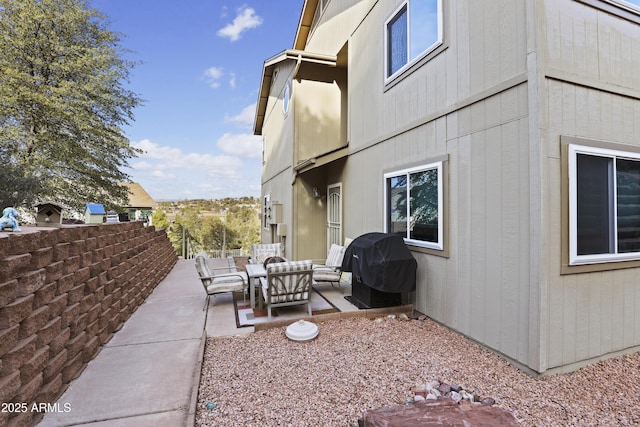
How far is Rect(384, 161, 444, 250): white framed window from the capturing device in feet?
13.9

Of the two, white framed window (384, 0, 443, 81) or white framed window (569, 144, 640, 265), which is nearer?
white framed window (569, 144, 640, 265)

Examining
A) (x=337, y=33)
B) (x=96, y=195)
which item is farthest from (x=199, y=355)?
(x=96, y=195)

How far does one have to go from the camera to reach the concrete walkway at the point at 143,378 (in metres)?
2.41

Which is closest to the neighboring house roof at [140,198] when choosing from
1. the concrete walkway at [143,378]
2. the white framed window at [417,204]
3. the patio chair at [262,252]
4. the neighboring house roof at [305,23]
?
the neighboring house roof at [305,23]

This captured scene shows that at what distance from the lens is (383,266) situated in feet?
14.0

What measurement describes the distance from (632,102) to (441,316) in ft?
11.5

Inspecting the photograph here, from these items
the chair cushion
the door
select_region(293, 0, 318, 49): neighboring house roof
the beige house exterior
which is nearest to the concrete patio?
the chair cushion

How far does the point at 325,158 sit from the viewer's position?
7.27 m

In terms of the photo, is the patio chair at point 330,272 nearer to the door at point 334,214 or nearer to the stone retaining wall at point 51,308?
the door at point 334,214

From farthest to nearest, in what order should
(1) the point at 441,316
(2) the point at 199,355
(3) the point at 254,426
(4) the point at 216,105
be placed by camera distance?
(4) the point at 216,105 < (1) the point at 441,316 < (2) the point at 199,355 < (3) the point at 254,426

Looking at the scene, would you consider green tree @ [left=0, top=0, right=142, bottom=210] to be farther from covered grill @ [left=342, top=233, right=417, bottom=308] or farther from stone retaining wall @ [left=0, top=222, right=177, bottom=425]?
covered grill @ [left=342, top=233, right=417, bottom=308]

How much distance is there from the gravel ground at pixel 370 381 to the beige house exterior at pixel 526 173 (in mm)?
262

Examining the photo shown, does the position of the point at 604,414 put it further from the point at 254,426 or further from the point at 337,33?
the point at 337,33

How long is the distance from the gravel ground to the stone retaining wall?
4.17ft
